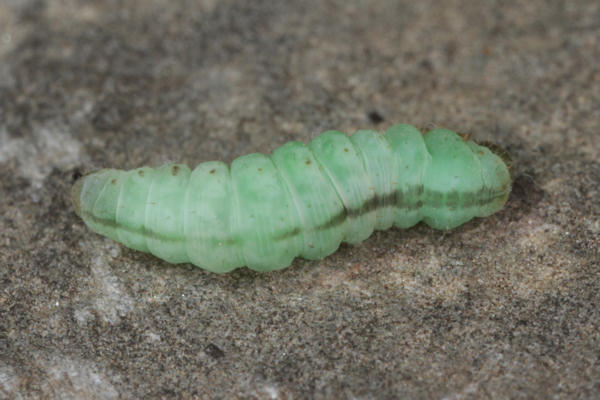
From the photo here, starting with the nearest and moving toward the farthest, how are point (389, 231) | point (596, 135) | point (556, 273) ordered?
point (556, 273) → point (389, 231) → point (596, 135)

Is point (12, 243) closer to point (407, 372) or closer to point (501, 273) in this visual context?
point (407, 372)

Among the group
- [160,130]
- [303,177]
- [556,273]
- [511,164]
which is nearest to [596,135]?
[511,164]

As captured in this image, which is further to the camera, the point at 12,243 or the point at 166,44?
the point at 166,44

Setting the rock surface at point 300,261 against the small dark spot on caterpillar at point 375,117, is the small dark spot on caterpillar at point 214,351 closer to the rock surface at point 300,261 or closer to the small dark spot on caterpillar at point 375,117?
the rock surface at point 300,261

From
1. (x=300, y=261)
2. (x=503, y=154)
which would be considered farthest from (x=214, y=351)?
(x=503, y=154)

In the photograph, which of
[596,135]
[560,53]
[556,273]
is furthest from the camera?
[560,53]

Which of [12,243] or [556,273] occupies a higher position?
[556,273]

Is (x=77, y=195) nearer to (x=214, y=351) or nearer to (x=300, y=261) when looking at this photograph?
(x=214, y=351)
